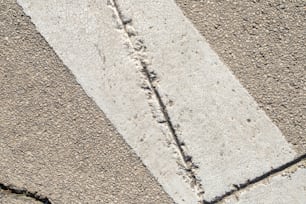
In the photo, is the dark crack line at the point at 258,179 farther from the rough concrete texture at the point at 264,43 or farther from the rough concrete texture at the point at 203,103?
the rough concrete texture at the point at 264,43

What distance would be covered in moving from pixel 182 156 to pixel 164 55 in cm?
55

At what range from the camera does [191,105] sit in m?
2.35

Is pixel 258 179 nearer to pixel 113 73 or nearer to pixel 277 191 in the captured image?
pixel 277 191

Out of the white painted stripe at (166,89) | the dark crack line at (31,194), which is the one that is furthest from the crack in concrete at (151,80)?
the dark crack line at (31,194)

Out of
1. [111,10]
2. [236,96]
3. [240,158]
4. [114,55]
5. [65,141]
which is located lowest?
[240,158]

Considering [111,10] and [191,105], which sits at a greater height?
[111,10]

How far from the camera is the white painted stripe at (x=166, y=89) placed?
2.33 m

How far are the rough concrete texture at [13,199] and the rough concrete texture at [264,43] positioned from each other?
1.32 meters

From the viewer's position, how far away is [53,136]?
2.41 meters

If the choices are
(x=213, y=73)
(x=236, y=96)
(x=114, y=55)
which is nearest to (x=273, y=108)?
(x=236, y=96)

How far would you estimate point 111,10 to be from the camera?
7.66 ft

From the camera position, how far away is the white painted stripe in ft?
7.64

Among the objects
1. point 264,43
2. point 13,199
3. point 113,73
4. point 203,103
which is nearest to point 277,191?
point 203,103

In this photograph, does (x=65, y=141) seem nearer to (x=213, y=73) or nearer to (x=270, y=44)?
(x=213, y=73)
